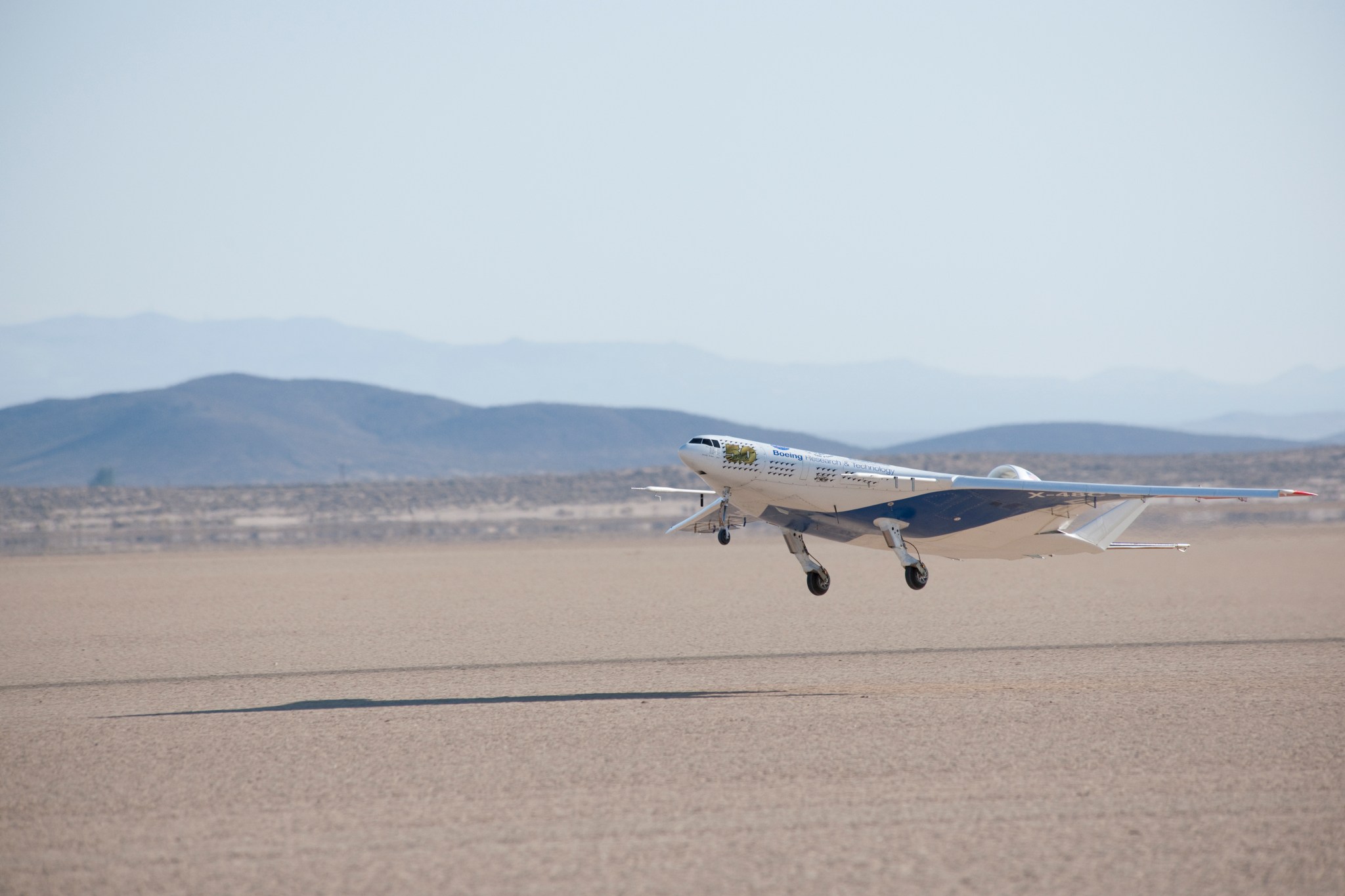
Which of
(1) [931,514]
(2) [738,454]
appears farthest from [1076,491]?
(2) [738,454]

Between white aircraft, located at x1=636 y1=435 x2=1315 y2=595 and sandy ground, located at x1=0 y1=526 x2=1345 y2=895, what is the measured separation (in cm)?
384

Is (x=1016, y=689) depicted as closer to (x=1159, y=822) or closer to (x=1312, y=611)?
(x=1159, y=822)

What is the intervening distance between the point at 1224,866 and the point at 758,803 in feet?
23.7

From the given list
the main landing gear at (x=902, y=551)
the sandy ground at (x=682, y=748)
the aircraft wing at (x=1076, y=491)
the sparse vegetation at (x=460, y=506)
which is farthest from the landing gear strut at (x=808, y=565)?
the sparse vegetation at (x=460, y=506)

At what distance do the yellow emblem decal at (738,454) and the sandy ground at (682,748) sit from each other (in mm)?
5864

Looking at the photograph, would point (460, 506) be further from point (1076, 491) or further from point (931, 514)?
point (1076, 491)

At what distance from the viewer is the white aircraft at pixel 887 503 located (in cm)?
2628

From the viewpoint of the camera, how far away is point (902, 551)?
2772 cm

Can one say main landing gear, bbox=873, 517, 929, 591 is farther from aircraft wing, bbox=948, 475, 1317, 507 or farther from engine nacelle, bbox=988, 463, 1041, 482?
engine nacelle, bbox=988, 463, 1041, 482

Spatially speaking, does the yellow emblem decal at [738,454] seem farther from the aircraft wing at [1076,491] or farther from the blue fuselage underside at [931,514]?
the aircraft wing at [1076,491]

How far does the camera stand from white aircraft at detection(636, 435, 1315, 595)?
86.2 feet

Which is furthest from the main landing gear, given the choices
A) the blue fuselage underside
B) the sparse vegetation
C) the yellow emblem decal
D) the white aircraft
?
the sparse vegetation

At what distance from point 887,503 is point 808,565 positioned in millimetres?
2553

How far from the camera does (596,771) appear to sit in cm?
2288
